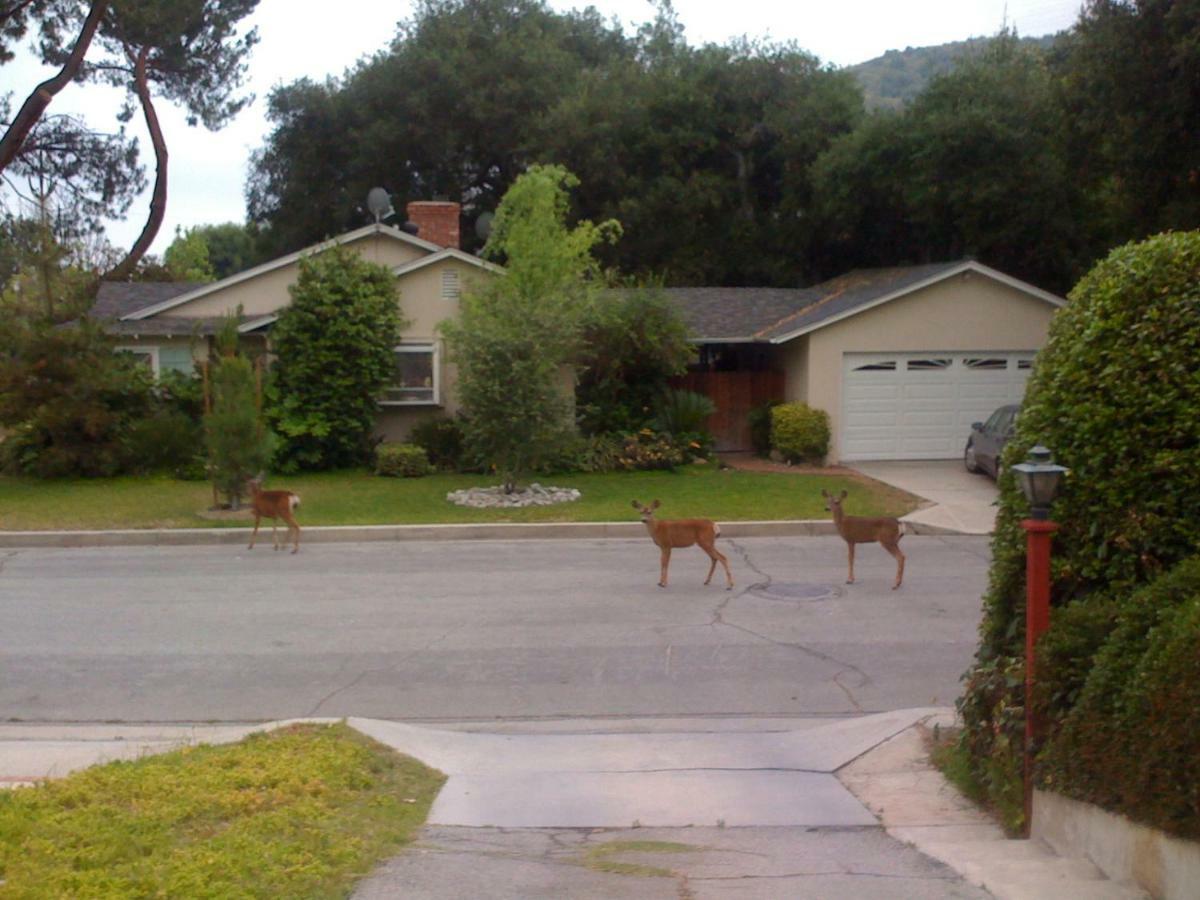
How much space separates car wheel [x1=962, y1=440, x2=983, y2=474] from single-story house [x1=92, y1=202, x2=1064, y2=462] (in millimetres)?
1504

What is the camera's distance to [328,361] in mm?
24703

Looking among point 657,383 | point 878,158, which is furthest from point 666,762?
point 878,158

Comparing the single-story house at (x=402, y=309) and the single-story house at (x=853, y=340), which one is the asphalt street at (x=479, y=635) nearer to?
the single-story house at (x=853, y=340)

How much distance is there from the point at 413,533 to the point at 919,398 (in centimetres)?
1195

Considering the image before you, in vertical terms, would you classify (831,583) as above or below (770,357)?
below

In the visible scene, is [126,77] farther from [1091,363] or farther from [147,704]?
[1091,363]

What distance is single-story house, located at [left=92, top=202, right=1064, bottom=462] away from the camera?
2586cm

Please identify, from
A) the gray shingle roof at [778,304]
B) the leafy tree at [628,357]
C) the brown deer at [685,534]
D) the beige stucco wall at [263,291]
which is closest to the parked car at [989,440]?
the gray shingle roof at [778,304]

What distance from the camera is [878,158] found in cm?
3269

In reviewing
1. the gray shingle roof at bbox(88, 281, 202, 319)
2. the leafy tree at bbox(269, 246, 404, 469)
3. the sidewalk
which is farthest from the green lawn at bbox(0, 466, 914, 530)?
the sidewalk

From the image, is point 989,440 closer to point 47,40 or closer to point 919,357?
point 919,357

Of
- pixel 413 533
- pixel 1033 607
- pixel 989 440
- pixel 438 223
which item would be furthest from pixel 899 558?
pixel 438 223

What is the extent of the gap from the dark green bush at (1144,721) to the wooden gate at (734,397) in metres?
22.0

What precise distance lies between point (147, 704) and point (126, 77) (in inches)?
1216
